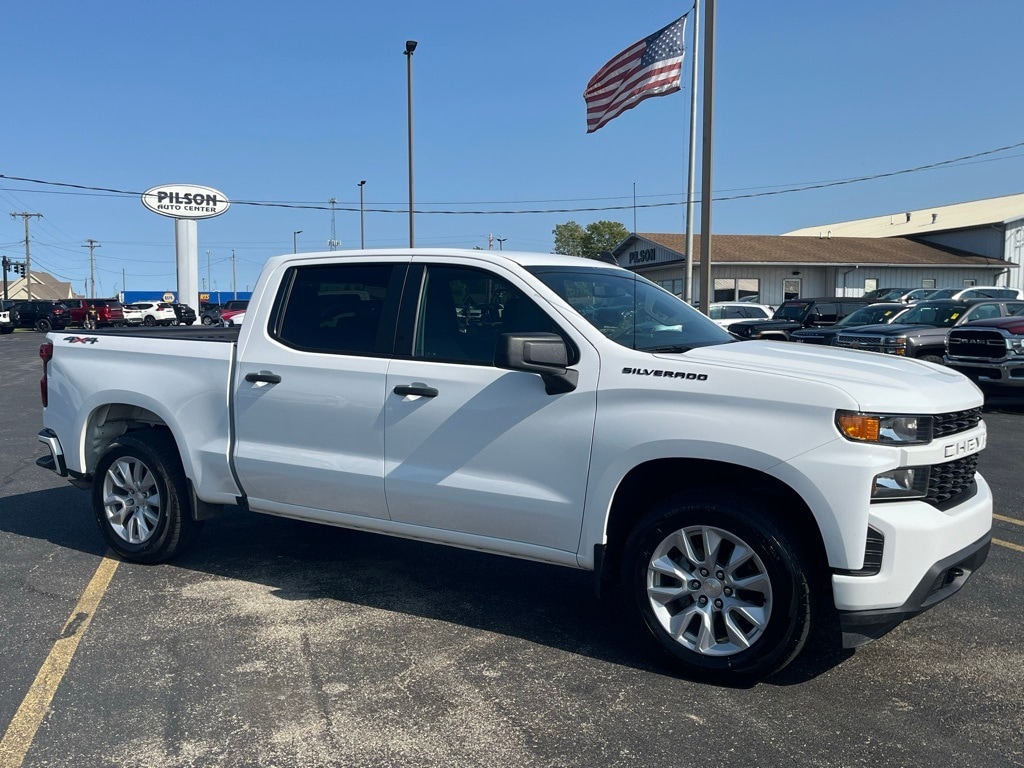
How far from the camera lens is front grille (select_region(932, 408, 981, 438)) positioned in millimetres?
3779

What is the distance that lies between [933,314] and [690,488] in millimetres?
14978

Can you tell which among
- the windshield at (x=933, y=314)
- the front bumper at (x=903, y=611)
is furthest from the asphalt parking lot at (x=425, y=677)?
the windshield at (x=933, y=314)

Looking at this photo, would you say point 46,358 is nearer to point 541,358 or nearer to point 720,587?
point 541,358

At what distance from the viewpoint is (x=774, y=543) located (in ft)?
12.2

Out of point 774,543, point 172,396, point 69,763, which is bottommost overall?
point 69,763

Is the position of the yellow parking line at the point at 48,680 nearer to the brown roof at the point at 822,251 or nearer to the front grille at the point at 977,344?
the front grille at the point at 977,344

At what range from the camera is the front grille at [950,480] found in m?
3.76

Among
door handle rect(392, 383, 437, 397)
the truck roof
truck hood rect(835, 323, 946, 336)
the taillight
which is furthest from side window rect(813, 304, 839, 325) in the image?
door handle rect(392, 383, 437, 397)

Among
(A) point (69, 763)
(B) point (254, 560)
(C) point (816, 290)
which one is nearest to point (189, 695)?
(A) point (69, 763)

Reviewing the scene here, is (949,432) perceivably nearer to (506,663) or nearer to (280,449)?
(506,663)

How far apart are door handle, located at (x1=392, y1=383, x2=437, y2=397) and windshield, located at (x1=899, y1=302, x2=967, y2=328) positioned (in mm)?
14258

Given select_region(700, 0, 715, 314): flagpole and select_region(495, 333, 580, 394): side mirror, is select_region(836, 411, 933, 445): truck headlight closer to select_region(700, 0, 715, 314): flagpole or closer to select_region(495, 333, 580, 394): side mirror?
select_region(495, 333, 580, 394): side mirror

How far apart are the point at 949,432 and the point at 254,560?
13.5 ft

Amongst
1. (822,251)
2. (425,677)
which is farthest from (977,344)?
(822,251)
